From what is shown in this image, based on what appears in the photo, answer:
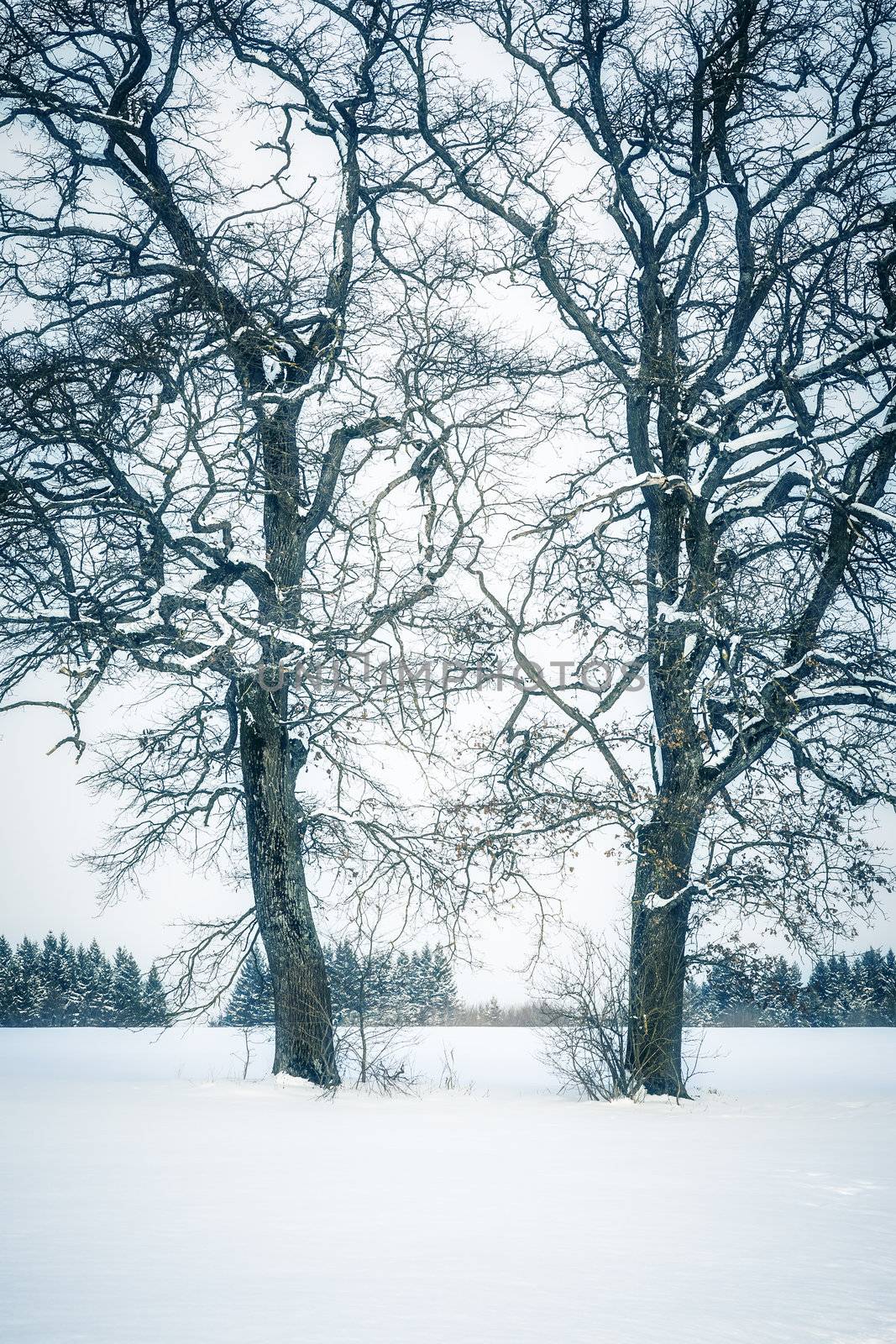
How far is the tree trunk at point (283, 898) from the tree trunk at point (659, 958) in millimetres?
3334

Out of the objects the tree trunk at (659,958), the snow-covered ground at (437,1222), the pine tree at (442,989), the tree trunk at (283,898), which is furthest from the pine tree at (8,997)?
the tree trunk at (659,958)

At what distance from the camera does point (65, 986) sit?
44.3 metres

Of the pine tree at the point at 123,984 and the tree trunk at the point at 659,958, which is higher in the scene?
the tree trunk at the point at 659,958

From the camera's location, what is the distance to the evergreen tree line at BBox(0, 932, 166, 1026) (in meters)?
41.8

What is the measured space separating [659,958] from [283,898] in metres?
4.20

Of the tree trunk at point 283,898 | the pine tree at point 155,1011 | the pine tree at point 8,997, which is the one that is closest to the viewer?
the tree trunk at point 283,898

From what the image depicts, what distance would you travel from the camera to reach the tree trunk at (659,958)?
1026 centimetres

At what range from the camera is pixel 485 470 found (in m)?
11.0

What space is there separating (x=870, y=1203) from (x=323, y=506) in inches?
364

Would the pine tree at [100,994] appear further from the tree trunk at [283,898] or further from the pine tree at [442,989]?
the tree trunk at [283,898]

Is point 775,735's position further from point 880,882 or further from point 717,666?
point 880,882

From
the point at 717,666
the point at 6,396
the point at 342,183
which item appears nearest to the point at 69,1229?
the point at 6,396

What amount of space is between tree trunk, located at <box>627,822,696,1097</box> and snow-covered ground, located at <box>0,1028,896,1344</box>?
1.10 metres

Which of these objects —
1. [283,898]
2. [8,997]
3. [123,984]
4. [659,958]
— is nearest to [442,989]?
[283,898]
